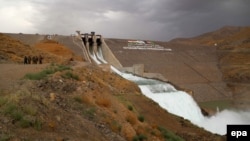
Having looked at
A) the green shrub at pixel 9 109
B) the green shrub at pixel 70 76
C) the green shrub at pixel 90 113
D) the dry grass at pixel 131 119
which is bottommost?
the dry grass at pixel 131 119

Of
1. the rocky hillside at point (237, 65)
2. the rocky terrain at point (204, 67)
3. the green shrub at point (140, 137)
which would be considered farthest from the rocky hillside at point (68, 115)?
the rocky hillside at point (237, 65)

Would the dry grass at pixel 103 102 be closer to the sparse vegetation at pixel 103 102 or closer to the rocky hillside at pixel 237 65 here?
the sparse vegetation at pixel 103 102

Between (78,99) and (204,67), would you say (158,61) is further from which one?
(78,99)

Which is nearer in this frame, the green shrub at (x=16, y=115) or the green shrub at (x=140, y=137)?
the green shrub at (x=16, y=115)

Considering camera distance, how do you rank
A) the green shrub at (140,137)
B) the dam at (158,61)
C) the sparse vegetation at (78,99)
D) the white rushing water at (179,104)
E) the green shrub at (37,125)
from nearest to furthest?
the green shrub at (37,125) < the green shrub at (140,137) < the sparse vegetation at (78,99) < the white rushing water at (179,104) < the dam at (158,61)

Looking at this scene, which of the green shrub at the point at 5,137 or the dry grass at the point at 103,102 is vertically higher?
the green shrub at the point at 5,137

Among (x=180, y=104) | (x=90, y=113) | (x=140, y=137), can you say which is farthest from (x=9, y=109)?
(x=180, y=104)

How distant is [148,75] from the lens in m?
42.3

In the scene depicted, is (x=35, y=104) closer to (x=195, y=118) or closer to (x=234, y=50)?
(x=195, y=118)

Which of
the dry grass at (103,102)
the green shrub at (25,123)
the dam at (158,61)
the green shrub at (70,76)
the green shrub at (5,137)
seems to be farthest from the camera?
the dam at (158,61)

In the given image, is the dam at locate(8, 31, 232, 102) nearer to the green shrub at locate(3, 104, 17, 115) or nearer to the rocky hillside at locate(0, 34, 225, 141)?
the rocky hillside at locate(0, 34, 225, 141)

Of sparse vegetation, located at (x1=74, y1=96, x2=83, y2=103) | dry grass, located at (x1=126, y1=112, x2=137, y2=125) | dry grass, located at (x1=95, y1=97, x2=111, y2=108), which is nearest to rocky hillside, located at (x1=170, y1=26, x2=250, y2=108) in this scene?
dry grass, located at (x1=126, y1=112, x2=137, y2=125)

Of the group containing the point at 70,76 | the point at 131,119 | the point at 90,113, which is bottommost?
the point at 131,119

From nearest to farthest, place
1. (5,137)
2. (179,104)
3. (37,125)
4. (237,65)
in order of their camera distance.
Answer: (5,137)
(37,125)
(179,104)
(237,65)
